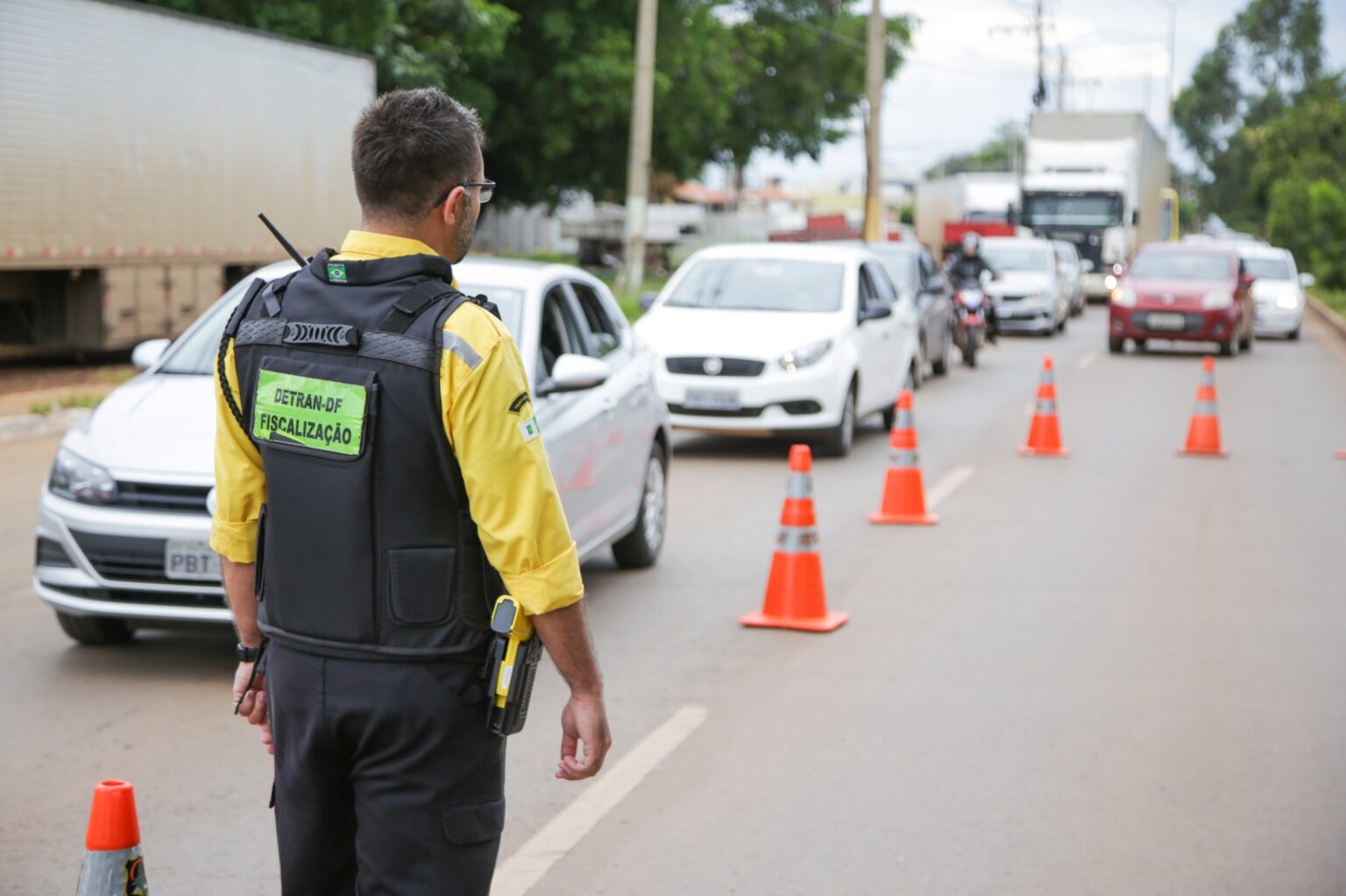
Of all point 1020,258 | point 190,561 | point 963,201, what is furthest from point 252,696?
point 963,201

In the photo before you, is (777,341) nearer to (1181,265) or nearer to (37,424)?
(37,424)

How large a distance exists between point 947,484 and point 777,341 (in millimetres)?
2009

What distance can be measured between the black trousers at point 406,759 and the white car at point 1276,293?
31.1 m

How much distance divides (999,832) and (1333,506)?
8.02 metres

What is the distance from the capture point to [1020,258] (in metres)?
32.6

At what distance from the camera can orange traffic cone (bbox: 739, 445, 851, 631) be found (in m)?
8.13

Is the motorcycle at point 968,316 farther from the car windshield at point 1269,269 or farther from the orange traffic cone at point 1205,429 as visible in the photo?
the car windshield at point 1269,269

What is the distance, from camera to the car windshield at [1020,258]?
106ft

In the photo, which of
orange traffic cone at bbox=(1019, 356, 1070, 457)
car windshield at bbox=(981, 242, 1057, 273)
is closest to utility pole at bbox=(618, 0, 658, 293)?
car windshield at bbox=(981, 242, 1057, 273)

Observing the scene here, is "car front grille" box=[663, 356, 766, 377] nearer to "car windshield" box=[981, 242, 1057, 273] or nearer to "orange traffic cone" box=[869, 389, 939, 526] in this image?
"orange traffic cone" box=[869, 389, 939, 526]

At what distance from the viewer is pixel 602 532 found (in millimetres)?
8555

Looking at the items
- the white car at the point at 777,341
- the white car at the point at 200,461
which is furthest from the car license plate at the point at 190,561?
the white car at the point at 777,341

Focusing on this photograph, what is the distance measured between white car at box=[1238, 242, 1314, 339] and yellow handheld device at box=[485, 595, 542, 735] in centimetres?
3105

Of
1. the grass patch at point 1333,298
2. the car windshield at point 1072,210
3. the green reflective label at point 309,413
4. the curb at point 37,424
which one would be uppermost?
the car windshield at point 1072,210
